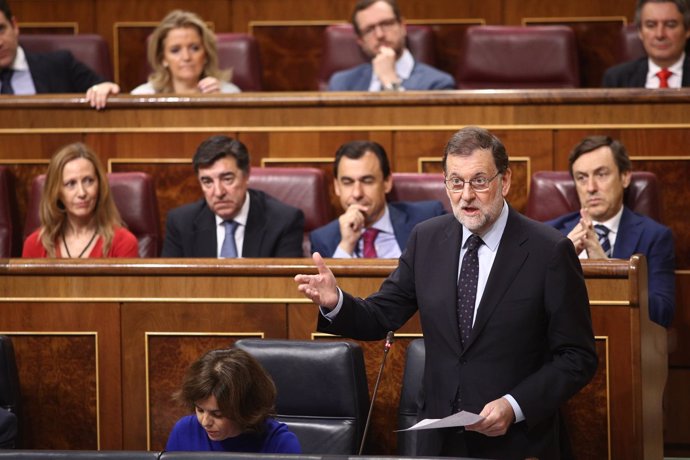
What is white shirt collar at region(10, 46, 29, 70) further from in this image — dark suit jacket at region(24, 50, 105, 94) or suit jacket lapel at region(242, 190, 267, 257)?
suit jacket lapel at region(242, 190, 267, 257)

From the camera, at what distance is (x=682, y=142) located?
2172mm

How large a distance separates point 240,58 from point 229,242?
0.85m

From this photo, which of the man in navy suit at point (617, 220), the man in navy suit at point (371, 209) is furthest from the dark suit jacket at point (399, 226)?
the man in navy suit at point (617, 220)

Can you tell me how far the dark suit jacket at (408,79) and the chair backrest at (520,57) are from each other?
15 centimetres

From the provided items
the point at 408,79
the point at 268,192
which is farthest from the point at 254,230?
the point at 408,79

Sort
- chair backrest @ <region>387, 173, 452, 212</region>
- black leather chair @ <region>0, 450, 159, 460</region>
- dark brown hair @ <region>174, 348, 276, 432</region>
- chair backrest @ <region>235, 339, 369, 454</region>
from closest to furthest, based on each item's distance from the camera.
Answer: black leather chair @ <region>0, 450, 159, 460</region> → dark brown hair @ <region>174, 348, 276, 432</region> → chair backrest @ <region>235, 339, 369, 454</region> → chair backrest @ <region>387, 173, 452, 212</region>

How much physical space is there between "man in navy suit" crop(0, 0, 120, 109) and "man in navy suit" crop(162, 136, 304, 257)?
1.84 feet

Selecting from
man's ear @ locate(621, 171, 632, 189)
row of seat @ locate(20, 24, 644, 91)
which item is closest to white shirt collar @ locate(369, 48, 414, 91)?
row of seat @ locate(20, 24, 644, 91)

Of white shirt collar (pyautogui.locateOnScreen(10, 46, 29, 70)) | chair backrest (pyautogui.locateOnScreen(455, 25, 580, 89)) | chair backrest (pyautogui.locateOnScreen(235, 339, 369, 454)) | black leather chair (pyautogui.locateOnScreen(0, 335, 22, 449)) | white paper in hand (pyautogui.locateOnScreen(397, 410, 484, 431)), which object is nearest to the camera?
white paper in hand (pyautogui.locateOnScreen(397, 410, 484, 431))

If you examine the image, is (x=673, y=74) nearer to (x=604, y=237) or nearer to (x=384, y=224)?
(x=604, y=237)

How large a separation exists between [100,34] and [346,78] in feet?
2.56

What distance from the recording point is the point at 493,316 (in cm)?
127

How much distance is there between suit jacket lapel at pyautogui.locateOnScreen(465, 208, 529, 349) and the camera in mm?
1268

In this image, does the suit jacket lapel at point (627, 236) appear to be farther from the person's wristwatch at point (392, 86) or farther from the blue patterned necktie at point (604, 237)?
the person's wristwatch at point (392, 86)
